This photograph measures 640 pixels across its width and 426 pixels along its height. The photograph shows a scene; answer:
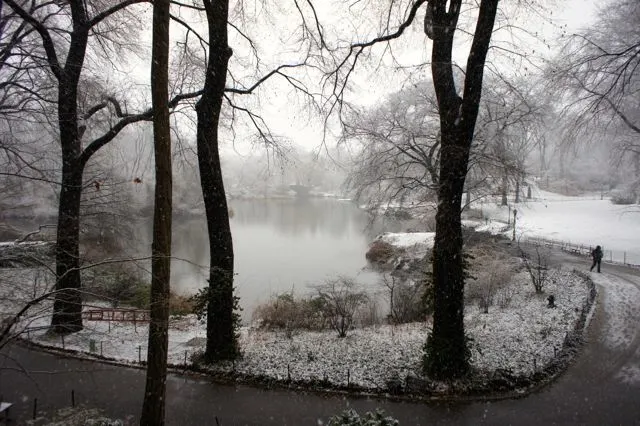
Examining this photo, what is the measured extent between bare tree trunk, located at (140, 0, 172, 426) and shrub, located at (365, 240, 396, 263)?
1911 cm

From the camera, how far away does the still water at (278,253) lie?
18934 mm

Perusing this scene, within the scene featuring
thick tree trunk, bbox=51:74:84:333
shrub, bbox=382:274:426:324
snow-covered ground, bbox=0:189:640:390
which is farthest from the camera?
shrub, bbox=382:274:426:324

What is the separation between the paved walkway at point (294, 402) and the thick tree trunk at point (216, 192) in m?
1.02

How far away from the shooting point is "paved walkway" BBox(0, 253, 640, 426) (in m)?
6.75

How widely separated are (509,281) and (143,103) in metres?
15.7

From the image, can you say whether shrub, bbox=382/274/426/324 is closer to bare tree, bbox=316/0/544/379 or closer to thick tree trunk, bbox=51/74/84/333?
bare tree, bbox=316/0/544/379

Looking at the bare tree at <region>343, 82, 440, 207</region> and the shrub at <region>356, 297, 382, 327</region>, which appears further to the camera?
the shrub at <region>356, 297, 382, 327</region>

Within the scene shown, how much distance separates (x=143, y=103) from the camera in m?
9.84

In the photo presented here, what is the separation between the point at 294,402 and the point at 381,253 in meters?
17.6

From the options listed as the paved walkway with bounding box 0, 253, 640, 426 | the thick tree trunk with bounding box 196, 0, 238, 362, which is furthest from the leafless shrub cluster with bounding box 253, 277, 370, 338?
the paved walkway with bounding box 0, 253, 640, 426

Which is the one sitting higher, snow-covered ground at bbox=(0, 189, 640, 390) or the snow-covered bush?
the snow-covered bush

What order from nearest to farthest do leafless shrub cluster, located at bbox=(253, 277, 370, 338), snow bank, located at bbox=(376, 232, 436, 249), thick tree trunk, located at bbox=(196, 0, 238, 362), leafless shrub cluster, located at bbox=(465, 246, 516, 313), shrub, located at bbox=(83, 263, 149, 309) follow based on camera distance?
Result: thick tree trunk, located at bbox=(196, 0, 238, 362) < leafless shrub cluster, located at bbox=(253, 277, 370, 338) < leafless shrub cluster, located at bbox=(465, 246, 516, 313) < shrub, located at bbox=(83, 263, 149, 309) < snow bank, located at bbox=(376, 232, 436, 249)

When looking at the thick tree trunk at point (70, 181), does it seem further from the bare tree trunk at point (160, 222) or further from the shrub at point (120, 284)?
the bare tree trunk at point (160, 222)

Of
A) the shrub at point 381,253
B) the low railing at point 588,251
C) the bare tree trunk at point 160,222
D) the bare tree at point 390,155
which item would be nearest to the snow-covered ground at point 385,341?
the bare tree trunk at point 160,222
